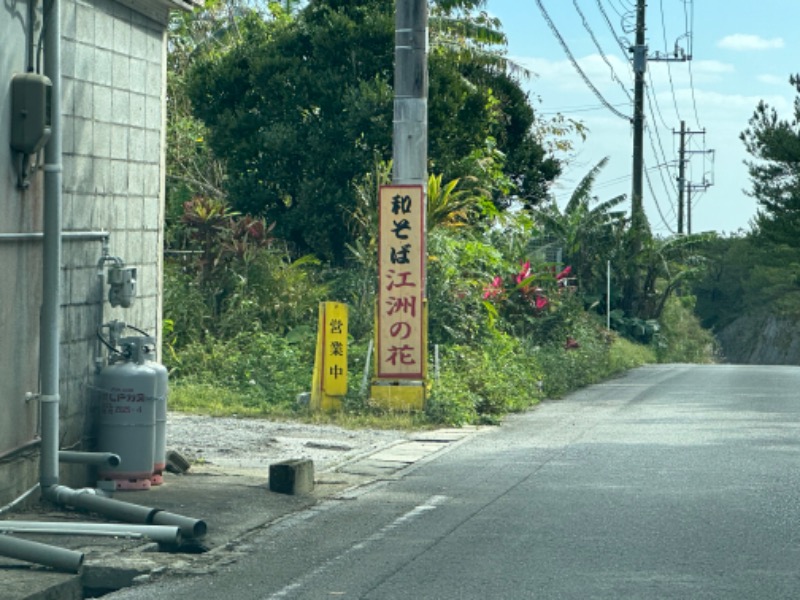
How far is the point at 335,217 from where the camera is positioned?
2564 centimetres

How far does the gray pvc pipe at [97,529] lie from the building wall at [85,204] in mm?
772

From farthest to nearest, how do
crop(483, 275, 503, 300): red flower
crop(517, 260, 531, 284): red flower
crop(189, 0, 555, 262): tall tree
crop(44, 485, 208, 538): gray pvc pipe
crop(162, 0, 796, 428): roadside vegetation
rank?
crop(517, 260, 531, 284): red flower → crop(189, 0, 555, 262): tall tree → crop(483, 275, 503, 300): red flower → crop(162, 0, 796, 428): roadside vegetation → crop(44, 485, 208, 538): gray pvc pipe

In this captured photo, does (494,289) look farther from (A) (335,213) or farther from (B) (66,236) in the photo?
(B) (66,236)

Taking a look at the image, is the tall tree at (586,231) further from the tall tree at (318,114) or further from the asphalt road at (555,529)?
the asphalt road at (555,529)

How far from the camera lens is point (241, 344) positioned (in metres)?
21.3

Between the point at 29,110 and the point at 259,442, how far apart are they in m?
5.86

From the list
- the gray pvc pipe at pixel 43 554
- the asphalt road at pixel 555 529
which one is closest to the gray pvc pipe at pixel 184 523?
the asphalt road at pixel 555 529

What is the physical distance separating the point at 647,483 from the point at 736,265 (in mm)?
68166

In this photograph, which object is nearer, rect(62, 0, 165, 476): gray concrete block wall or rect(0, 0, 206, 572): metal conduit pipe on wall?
rect(0, 0, 206, 572): metal conduit pipe on wall

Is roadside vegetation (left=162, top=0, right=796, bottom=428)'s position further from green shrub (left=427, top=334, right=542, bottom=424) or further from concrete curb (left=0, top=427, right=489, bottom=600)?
concrete curb (left=0, top=427, right=489, bottom=600)

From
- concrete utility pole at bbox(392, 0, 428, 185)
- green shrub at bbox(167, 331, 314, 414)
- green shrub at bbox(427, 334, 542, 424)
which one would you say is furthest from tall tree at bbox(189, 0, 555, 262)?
concrete utility pole at bbox(392, 0, 428, 185)

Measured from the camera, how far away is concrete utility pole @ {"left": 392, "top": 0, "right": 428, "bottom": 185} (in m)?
17.5

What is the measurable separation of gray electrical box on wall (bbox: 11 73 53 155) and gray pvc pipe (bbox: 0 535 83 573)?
295cm

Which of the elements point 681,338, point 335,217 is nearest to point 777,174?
point 681,338
